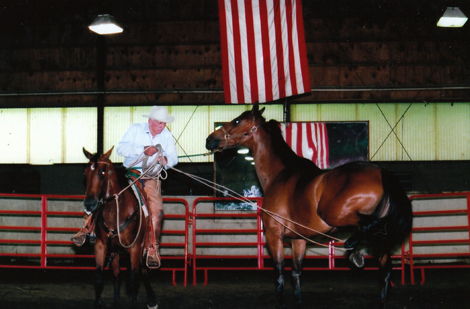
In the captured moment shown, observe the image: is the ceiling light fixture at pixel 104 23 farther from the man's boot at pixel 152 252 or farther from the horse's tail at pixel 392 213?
the horse's tail at pixel 392 213

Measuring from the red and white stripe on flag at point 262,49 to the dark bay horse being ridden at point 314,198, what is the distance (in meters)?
3.27

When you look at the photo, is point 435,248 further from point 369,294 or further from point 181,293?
point 181,293

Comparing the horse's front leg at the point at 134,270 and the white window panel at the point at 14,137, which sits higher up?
the white window panel at the point at 14,137

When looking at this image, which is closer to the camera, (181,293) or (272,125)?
(272,125)

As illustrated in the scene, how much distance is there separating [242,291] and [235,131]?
8.67ft

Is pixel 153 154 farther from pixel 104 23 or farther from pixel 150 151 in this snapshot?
pixel 104 23

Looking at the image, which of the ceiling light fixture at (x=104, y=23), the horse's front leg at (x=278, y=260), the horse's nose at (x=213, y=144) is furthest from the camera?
the ceiling light fixture at (x=104, y=23)

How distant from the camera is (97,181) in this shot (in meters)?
3.89

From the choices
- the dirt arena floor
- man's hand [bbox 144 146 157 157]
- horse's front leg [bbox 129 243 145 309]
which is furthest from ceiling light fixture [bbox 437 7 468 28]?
horse's front leg [bbox 129 243 145 309]

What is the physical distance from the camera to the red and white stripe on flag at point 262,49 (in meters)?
7.46

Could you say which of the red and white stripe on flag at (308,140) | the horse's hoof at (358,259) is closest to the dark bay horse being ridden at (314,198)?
the horse's hoof at (358,259)

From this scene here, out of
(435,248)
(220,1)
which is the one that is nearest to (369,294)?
(435,248)

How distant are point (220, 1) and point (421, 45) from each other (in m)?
7.54

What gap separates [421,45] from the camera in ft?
38.1
